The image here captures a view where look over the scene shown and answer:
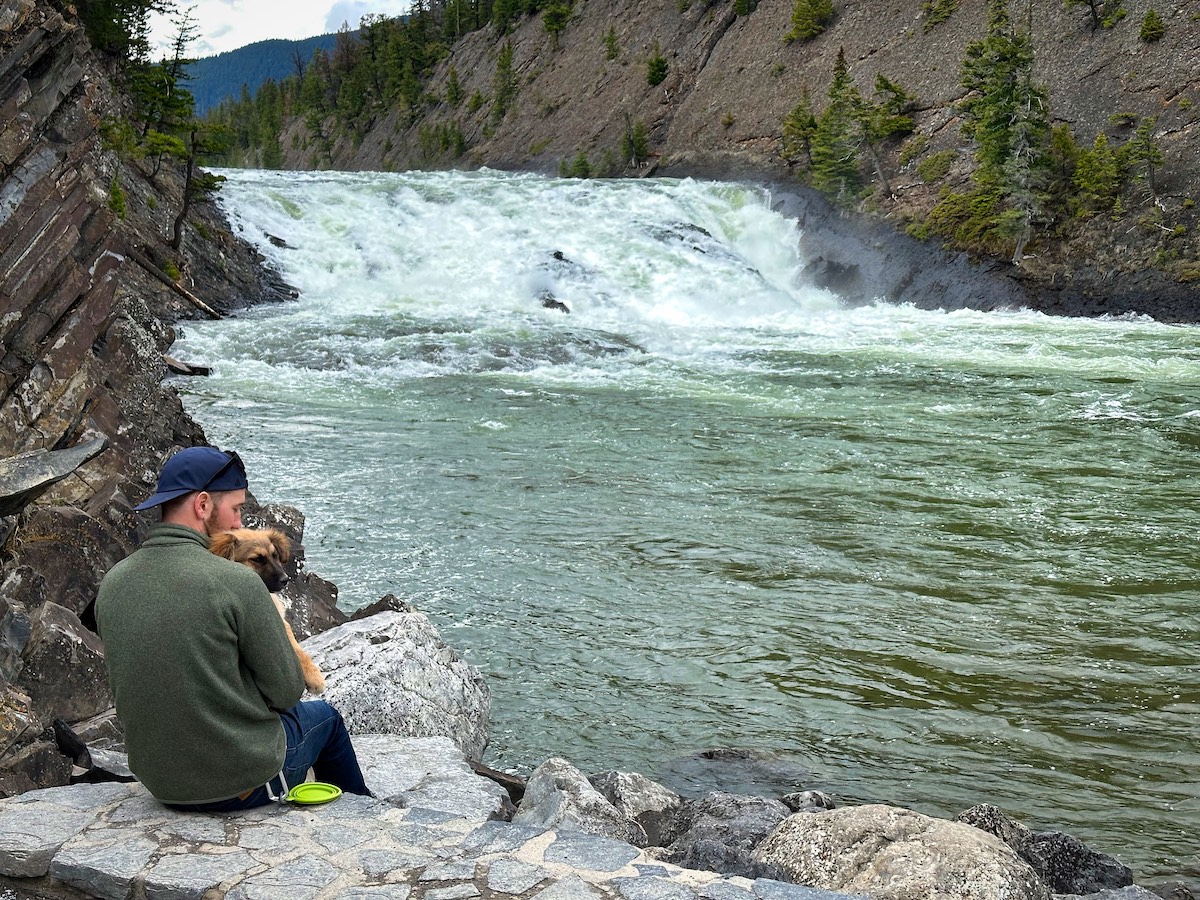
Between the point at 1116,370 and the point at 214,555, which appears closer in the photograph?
the point at 214,555

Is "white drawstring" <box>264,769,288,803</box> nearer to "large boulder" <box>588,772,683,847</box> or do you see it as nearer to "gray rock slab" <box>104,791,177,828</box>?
"gray rock slab" <box>104,791,177,828</box>

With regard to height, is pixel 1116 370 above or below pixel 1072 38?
below

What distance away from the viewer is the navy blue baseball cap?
15.5ft

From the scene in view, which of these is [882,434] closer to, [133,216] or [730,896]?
[730,896]

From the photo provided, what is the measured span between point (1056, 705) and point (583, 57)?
199 feet

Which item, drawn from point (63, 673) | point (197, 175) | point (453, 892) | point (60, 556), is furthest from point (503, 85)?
point (453, 892)

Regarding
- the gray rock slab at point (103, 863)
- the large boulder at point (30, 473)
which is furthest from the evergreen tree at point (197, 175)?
the gray rock slab at point (103, 863)

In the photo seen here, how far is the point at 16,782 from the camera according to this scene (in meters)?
5.54

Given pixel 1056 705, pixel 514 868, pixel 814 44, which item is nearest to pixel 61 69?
pixel 514 868

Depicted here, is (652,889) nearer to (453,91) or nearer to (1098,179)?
(1098,179)

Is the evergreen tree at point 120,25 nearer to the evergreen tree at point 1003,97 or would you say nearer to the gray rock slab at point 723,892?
the evergreen tree at point 1003,97

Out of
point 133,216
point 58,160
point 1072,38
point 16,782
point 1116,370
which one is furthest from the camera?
point 1072,38

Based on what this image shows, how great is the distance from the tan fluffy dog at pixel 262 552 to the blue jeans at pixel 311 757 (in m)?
0.18

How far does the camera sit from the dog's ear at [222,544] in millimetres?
4852
